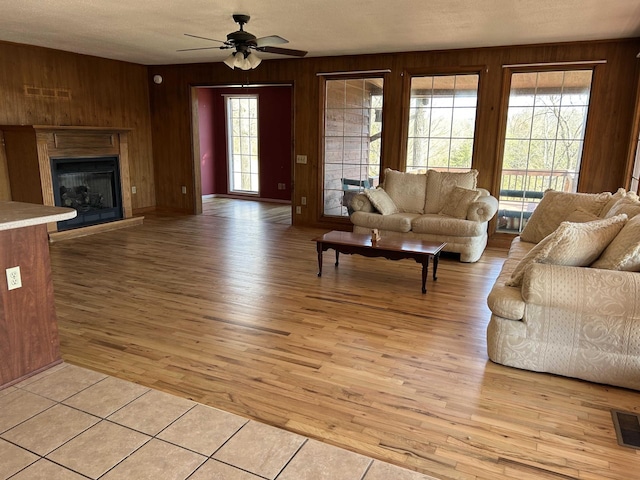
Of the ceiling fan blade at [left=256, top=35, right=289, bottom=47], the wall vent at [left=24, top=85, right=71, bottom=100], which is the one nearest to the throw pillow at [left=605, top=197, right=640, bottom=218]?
the ceiling fan blade at [left=256, top=35, right=289, bottom=47]

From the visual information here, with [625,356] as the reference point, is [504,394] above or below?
below

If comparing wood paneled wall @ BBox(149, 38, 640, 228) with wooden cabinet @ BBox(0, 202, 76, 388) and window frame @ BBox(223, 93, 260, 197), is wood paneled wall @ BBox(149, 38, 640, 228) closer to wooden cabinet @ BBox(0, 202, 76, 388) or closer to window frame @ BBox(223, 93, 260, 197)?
window frame @ BBox(223, 93, 260, 197)

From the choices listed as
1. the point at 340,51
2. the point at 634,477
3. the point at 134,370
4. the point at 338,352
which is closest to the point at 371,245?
the point at 338,352

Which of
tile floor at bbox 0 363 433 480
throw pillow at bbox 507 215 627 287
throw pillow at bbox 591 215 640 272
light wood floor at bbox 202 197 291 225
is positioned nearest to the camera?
tile floor at bbox 0 363 433 480

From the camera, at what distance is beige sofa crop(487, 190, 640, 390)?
8.38 ft

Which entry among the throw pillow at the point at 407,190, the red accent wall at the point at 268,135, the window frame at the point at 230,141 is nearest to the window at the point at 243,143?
the window frame at the point at 230,141

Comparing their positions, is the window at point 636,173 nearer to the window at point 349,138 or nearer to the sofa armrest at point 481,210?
the sofa armrest at point 481,210

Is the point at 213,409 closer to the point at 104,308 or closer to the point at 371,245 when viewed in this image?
the point at 104,308

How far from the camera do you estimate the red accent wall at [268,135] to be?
31.4 ft

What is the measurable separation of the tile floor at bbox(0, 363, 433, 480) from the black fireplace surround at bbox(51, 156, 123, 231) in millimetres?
4367

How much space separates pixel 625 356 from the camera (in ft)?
8.38

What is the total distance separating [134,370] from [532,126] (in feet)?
17.6

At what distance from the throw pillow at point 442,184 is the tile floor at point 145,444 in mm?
4230

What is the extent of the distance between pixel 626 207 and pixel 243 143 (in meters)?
8.17
